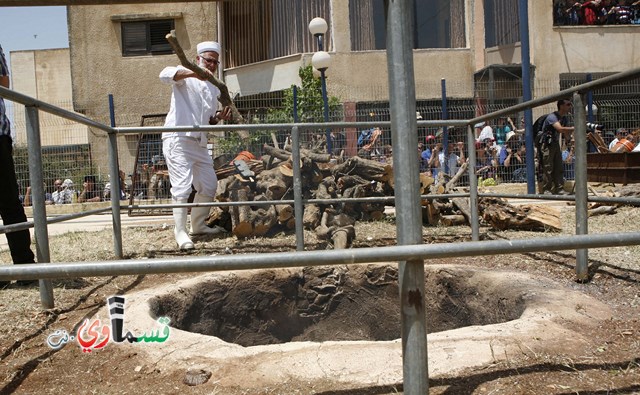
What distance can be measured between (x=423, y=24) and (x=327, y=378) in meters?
17.5

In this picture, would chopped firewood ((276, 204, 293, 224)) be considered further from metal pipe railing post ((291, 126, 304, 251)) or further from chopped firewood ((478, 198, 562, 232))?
chopped firewood ((478, 198, 562, 232))

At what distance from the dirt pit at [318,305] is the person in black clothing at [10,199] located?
1178mm

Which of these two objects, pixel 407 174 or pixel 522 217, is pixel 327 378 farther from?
pixel 522 217

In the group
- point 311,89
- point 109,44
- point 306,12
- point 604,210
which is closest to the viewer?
point 604,210

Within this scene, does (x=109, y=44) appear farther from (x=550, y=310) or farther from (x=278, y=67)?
(x=550, y=310)

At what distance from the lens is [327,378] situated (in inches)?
90.4

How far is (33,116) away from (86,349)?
4.55 feet

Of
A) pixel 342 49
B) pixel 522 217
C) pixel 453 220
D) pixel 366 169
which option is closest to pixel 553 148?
pixel 453 220

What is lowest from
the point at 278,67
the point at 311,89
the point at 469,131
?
the point at 469,131

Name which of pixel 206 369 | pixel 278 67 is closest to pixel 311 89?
pixel 278 67

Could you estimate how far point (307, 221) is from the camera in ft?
20.5

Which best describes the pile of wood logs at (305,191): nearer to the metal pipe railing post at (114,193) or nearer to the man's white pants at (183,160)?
the man's white pants at (183,160)

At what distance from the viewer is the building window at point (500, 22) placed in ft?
57.4

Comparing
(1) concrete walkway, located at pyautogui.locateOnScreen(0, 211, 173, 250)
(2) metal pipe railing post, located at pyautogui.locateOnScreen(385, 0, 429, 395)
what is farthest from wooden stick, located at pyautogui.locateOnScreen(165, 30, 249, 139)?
(2) metal pipe railing post, located at pyautogui.locateOnScreen(385, 0, 429, 395)
